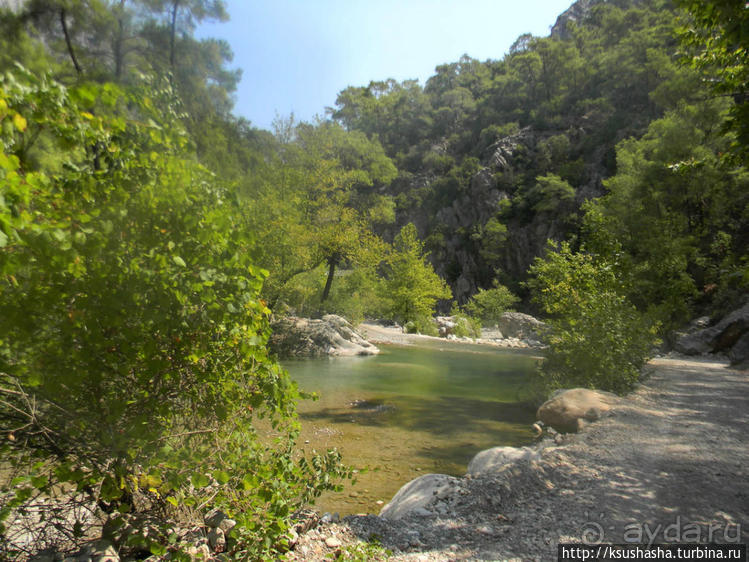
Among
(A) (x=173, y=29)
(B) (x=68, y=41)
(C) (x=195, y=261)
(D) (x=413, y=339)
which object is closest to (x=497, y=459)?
(C) (x=195, y=261)

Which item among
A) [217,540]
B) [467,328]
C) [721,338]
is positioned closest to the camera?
[217,540]

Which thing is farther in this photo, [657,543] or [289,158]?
[289,158]

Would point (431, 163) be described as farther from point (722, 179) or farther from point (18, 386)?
point (18, 386)

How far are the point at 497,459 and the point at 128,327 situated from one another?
4432 mm

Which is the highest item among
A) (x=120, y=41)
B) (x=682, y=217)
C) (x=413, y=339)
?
(x=120, y=41)

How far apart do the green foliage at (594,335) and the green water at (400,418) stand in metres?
1.35

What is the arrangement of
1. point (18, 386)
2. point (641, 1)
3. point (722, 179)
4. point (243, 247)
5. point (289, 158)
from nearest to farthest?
point (18, 386), point (243, 247), point (722, 179), point (289, 158), point (641, 1)

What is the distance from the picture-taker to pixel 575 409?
275 inches

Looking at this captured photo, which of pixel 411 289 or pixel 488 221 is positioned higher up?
pixel 488 221

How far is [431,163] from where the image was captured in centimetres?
7006

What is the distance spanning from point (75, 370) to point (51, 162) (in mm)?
1476

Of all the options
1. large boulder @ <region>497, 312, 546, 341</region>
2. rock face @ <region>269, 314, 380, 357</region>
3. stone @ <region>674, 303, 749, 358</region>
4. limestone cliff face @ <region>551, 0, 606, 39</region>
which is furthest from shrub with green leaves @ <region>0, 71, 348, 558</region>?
limestone cliff face @ <region>551, 0, 606, 39</region>

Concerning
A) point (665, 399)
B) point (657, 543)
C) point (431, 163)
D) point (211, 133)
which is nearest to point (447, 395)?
point (665, 399)

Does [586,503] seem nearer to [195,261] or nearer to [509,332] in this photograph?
[195,261]
